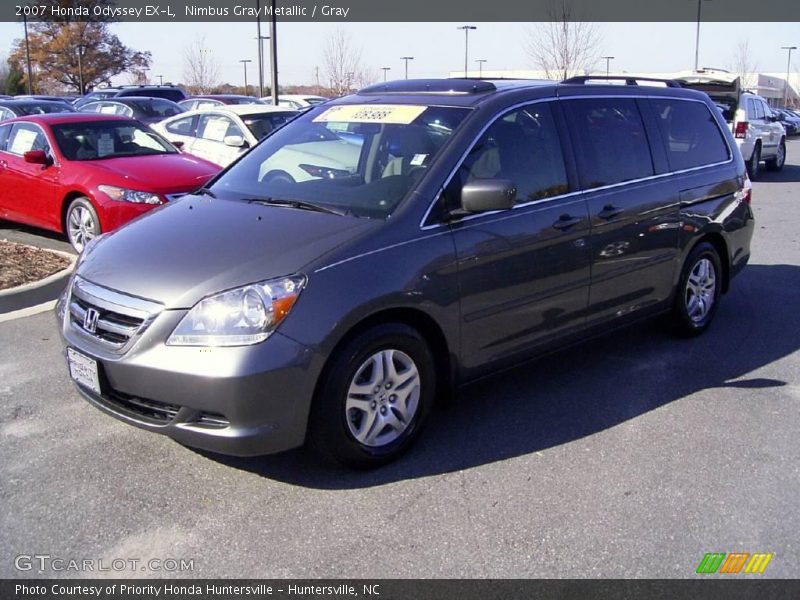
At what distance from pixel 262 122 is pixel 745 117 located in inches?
385

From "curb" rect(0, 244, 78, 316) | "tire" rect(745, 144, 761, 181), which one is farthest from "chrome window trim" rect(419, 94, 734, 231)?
"tire" rect(745, 144, 761, 181)

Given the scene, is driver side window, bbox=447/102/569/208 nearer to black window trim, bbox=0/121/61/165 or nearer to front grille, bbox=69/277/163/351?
front grille, bbox=69/277/163/351

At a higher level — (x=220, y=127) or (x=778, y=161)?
(x=220, y=127)

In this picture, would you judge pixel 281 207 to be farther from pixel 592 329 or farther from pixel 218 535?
pixel 592 329

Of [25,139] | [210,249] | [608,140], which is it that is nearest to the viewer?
[210,249]

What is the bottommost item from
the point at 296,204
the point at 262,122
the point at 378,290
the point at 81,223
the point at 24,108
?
the point at 81,223

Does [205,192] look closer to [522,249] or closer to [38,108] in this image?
[522,249]

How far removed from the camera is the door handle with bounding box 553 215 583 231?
15.2 ft

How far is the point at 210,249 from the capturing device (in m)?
3.82

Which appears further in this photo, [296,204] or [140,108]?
[140,108]

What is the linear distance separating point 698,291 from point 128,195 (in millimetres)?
5263

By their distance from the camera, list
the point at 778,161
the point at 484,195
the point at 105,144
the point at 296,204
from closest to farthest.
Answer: the point at 484,195 → the point at 296,204 → the point at 105,144 → the point at 778,161

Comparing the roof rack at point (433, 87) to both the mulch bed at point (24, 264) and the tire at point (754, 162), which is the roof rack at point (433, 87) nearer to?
the mulch bed at point (24, 264)

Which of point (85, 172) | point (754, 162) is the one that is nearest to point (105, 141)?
point (85, 172)
